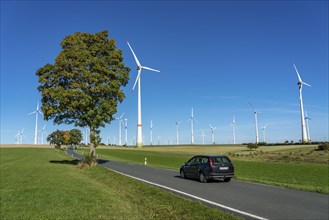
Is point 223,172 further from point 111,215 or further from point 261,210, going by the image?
point 111,215

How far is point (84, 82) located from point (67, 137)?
116 metres

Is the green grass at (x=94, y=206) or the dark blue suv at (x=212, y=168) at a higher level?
the dark blue suv at (x=212, y=168)

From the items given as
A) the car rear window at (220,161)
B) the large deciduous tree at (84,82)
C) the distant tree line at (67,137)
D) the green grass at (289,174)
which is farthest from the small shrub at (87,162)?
the distant tree line at (67,137)

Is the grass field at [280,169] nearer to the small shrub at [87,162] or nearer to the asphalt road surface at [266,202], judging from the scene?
the asphalt road surface at [266,202]

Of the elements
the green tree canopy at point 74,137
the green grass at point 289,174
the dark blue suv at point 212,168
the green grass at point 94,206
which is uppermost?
the green tree canopy at point 74,137

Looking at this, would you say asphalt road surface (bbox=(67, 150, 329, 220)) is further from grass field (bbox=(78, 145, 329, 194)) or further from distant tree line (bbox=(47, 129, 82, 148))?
distant tree line (bbox=(47, 129, 82, 148))

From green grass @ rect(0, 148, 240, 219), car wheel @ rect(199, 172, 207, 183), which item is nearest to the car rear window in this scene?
car wheel @ rect(199, 172, 207, 183)

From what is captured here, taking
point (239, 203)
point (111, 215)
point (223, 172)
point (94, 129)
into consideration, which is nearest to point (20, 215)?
point (111, 215)

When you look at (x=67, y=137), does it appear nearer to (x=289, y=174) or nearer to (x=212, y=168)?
(x=289, y=174)

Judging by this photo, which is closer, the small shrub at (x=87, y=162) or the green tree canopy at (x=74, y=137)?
the small shrub at (x=87, y=162)

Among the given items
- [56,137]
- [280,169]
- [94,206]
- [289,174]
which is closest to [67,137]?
[56,137]

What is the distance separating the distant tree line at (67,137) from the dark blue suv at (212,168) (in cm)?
12577

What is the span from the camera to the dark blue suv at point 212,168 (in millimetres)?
19219

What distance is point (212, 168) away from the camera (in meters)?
19.2
